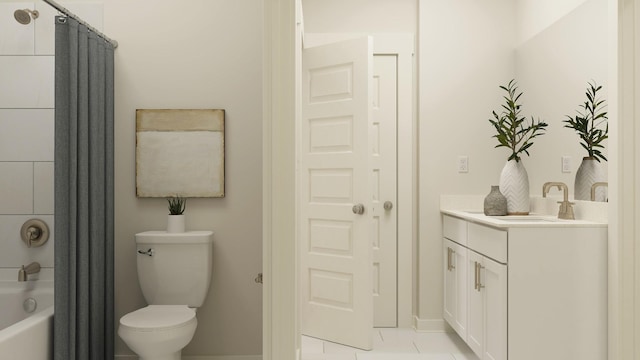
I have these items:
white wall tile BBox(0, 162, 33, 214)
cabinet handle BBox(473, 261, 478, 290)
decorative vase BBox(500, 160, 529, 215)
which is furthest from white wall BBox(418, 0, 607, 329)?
white wall tile BBox(0, 162, 33, 214)

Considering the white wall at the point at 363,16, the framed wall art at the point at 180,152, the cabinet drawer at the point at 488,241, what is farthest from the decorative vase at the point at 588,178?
the framed wall art at the point at 180,152

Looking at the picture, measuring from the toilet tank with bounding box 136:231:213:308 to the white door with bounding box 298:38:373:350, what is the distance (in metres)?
0.72

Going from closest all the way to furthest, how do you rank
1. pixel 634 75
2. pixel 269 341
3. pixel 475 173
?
pixel 269 341 < pixel 634 75 < pixel 475 173

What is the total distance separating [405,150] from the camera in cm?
372

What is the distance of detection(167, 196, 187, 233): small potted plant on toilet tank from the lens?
2.82 m

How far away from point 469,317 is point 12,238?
8.70 feet

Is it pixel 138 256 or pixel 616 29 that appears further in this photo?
pixel 138 256

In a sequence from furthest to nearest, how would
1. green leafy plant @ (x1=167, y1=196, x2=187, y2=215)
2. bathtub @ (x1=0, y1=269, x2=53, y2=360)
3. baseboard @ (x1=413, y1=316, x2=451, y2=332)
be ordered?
baseboard @ (x1=413, y1=316, x2=451, y2=332)
green leafy plant @ (x1=167, y1=196, x2=187, y2=215)
bathtub @ (x1=0, y1=269, x2=53, y2=360)

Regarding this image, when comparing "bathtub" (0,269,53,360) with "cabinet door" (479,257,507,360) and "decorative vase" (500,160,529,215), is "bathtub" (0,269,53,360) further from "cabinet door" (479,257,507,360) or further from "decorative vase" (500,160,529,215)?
"decorative vase" (500,160,529,215)

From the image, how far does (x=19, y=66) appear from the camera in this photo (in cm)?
277

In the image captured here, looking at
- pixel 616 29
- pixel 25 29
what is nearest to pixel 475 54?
pixel 616 29

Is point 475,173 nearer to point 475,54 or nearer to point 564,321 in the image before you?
point 475,54

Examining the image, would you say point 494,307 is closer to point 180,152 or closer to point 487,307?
point 487,307

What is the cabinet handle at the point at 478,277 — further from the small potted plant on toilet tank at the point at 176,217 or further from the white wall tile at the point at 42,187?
the white wall tile at the point at 42,187
